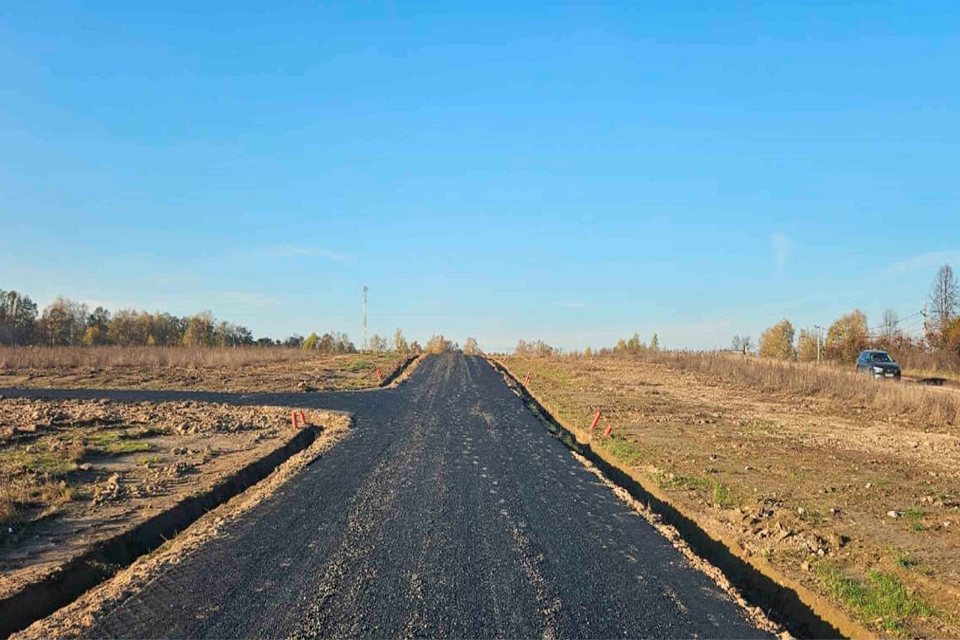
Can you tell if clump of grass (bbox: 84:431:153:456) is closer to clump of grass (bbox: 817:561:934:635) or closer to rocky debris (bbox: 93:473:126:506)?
rocky debris (bbox: 93:473:126:506)

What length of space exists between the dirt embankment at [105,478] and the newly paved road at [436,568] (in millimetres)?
1413

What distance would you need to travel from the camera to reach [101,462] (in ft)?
55.5

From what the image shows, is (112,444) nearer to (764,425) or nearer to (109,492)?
(109,492)

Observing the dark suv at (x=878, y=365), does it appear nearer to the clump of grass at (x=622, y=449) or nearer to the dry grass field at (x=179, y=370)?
the clump of grass at (x=622, y=449)

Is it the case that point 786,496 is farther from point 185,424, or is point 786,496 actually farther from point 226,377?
point 226,377

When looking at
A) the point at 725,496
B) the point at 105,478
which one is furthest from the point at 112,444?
the point at 725,496

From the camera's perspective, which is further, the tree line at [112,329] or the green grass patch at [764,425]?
the tree line at [112,329]

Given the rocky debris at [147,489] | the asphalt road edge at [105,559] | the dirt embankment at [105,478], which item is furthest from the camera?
the rocky debris at [147,489]

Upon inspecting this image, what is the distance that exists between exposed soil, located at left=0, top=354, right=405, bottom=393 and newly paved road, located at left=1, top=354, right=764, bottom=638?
2515 cm

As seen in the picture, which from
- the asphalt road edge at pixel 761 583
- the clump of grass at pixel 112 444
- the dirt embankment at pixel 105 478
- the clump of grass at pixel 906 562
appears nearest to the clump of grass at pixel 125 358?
the dirt embankment at pixel 105 478

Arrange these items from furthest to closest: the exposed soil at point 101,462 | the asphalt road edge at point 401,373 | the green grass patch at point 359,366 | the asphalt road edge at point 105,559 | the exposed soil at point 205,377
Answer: the green grass patch at point 359,366, the asphalt road edge at point 401,373, the exposed soil at point 205,377, the exposed soil at point 101,462, the asphalt road edge at point 105,559

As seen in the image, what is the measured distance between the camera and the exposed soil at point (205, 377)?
39344 millimetres

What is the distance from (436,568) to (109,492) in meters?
7.73

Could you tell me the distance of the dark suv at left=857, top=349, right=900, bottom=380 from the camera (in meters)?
41.0
